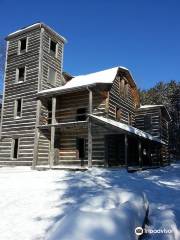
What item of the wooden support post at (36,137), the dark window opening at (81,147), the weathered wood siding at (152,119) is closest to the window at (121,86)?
the weathered wood siding at (152,119)

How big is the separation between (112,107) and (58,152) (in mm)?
5982

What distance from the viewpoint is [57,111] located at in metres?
24.4

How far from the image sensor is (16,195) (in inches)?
417

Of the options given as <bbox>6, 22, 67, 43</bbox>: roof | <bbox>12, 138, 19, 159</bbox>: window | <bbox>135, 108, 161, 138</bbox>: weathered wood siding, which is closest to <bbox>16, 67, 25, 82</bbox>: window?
<bbox>6, 22, 67, 43</bbox>: roof

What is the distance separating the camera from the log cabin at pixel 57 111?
2155cm

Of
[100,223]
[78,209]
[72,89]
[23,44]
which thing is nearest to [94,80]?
[72,89]

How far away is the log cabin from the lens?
21.5 meters

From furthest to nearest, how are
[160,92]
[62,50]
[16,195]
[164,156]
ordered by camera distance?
[160,92] < [164,156] < [62,50] < [16,195]

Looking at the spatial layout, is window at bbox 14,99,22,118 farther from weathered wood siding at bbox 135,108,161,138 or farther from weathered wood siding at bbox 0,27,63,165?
weathered wood siding at bbox 135,108,161,138

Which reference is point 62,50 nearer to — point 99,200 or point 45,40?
point 45,40

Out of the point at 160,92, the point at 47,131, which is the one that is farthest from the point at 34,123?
the point at 160,92

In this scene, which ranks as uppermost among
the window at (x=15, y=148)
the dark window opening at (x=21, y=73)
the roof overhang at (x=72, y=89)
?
the dark window opening at (x=21, y=73)

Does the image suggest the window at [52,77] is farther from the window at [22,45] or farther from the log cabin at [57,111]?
the window at [22,45]

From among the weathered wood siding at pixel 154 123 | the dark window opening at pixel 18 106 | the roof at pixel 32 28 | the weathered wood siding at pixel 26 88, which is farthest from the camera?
the weathered wood siding at pixel 154 123
